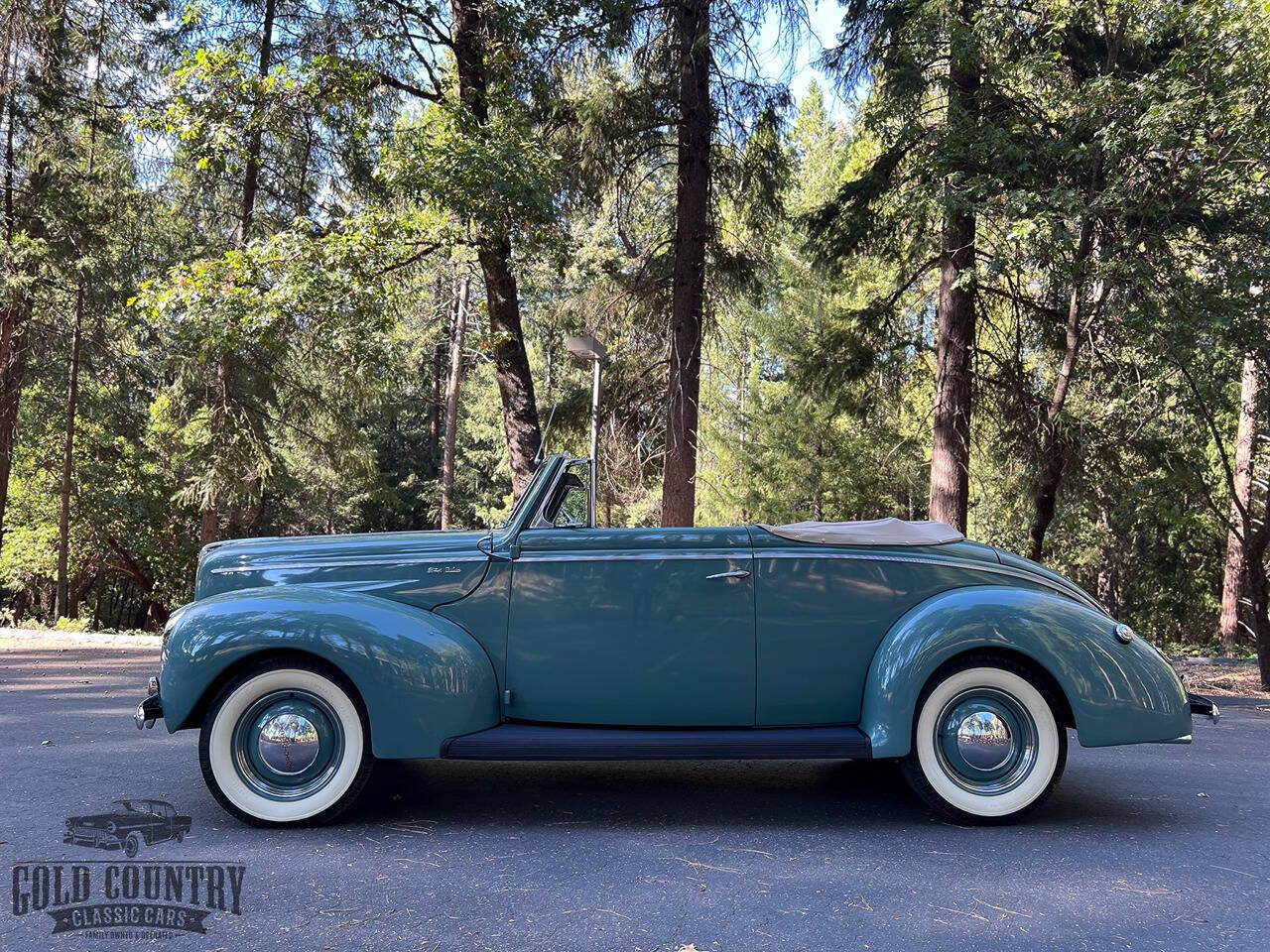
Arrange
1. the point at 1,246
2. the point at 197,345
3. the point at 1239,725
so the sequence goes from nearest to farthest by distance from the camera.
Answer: the point at 1239,725 → the point at 197,345 → the point at 1,246

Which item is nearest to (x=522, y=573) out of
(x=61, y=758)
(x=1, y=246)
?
(x=61, y=758)

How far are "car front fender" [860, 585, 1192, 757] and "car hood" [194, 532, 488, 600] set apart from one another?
6.60ft

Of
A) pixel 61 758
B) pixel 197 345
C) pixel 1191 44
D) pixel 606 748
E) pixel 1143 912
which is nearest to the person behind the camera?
pixel 1143 912

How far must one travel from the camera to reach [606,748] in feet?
13.8

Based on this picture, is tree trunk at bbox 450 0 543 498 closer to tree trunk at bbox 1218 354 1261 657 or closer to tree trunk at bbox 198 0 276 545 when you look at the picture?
tree trunk at bbox 198 0 276 545

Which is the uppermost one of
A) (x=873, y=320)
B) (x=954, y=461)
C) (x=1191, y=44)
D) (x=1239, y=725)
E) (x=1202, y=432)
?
(x=1191, y=44)

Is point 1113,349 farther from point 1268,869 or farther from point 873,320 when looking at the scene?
point 1268,869

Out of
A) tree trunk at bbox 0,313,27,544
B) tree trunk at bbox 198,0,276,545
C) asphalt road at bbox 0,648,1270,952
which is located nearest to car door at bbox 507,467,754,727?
asphalt road at bbox 0,648,1270,952

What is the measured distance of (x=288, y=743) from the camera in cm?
413

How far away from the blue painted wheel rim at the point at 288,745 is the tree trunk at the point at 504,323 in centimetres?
723

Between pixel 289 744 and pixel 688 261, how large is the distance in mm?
8525

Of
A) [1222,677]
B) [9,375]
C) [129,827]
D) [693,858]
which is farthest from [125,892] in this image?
[9,375]

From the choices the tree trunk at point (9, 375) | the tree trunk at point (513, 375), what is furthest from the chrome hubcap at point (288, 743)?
the tree trunk at point (9, 375)

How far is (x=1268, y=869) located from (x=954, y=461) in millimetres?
8266
